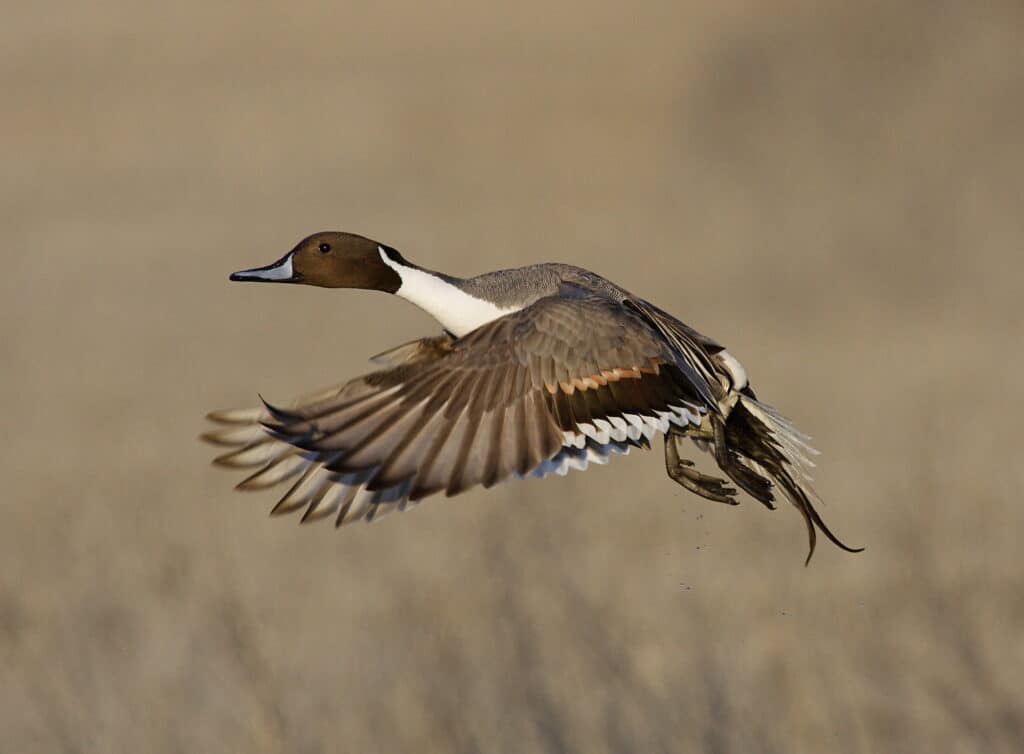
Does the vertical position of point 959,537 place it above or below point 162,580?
below

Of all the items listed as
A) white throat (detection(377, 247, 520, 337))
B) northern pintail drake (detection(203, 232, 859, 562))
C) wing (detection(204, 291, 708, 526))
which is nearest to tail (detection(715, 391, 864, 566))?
northern pintail drake (detection(203, 232, 859, 562))

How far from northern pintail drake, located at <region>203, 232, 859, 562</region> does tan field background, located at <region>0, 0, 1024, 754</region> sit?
0.88 meters

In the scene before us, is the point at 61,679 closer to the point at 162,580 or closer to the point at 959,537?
the point at 162,580

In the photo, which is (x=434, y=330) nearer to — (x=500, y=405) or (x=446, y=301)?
(x=446, y=301)

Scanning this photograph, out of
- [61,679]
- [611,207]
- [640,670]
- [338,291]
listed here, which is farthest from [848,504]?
[611,207]

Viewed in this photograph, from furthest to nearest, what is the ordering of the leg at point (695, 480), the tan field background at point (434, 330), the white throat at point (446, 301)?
the tan field background at point (434, 330), the leg at point (695, 480), the white throat at point (446, 301)

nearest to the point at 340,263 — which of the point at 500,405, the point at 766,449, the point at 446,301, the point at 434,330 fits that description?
the point at 446,301

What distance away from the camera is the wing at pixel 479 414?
3.75 m

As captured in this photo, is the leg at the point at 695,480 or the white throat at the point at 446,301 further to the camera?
the leg at the point at 695,480

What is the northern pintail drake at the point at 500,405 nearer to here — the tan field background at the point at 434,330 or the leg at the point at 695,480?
the leg at the point at 695,480

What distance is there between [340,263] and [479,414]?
738 millimetres

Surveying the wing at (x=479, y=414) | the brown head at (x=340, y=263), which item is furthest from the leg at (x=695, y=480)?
the brown head at (x=340, y=263)

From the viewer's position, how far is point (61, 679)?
523cm

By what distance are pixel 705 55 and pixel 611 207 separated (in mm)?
2863
